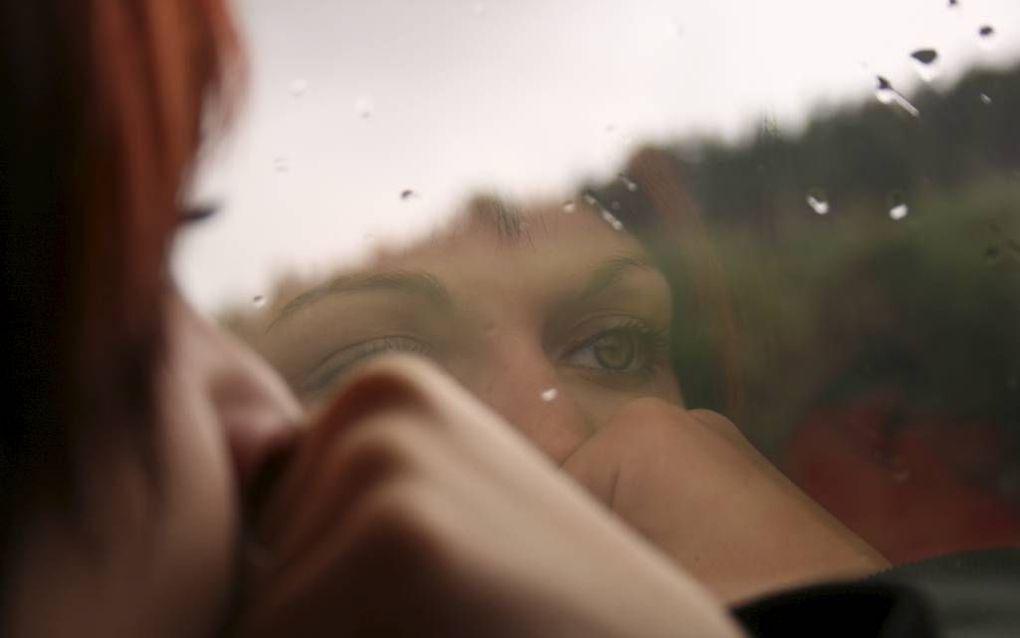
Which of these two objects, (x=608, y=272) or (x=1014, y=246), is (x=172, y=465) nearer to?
(x=608, y=272)

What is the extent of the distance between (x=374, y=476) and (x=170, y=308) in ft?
0.24

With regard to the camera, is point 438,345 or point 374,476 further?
point 438,345

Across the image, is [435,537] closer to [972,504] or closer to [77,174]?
[77,174]

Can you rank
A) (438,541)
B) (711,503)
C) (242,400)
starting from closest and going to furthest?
(438,541), (242,400), (711,503)

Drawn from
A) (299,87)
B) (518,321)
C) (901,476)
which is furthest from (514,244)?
(901,476)

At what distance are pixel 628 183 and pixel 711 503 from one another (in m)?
0.21

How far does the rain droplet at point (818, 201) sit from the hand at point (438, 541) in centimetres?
45

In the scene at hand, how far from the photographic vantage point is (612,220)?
677 millimetres

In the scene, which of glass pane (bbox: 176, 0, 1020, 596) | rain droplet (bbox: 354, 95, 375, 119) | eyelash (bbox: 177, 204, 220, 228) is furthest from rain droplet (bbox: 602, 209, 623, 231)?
eyelash (bbox: 177, 204, 220, 228)

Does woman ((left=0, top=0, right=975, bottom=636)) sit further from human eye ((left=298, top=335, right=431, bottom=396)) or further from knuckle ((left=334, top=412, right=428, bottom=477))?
human eye ((left=298, top=335, right=431, bottom=396))

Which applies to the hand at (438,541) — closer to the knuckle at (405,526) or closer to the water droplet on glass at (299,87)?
A: the knuckle at (405,526)

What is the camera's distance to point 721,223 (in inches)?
27.1

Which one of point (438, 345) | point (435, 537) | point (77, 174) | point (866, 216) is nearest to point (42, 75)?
point (77, 174)

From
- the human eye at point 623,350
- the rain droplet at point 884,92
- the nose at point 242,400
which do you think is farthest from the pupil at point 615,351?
the nose at point 242,400
